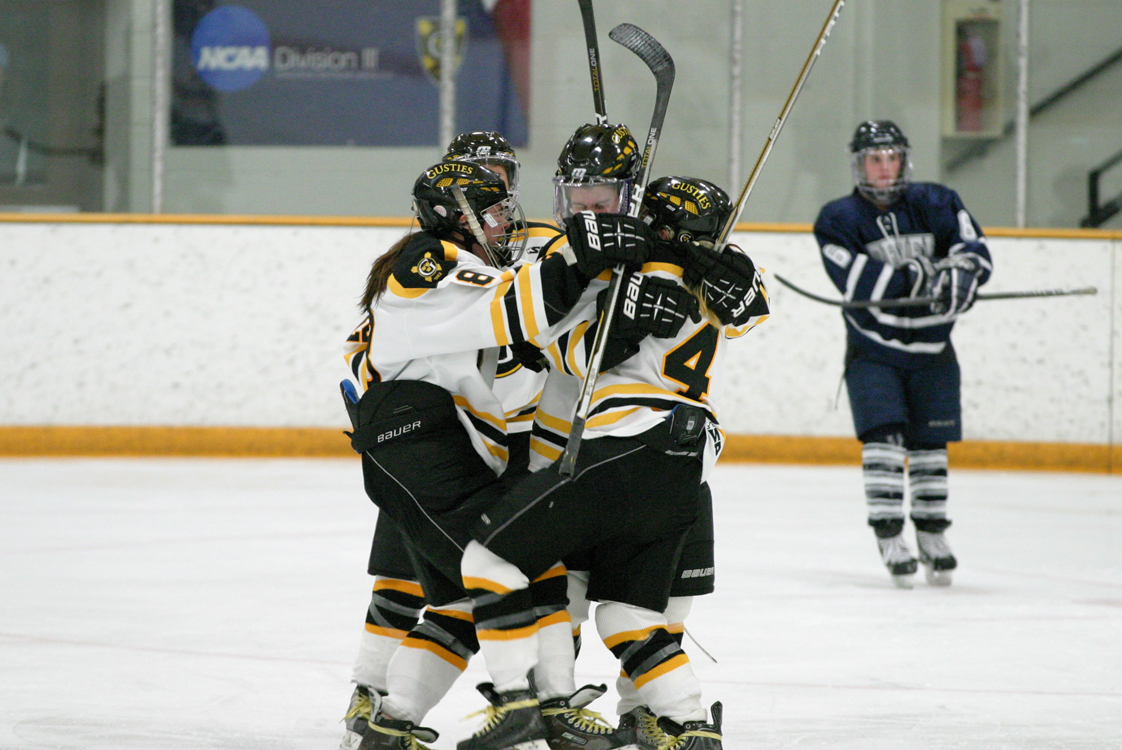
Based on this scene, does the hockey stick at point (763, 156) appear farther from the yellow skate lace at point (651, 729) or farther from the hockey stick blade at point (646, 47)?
the yellow skate lace at point (651, 729)

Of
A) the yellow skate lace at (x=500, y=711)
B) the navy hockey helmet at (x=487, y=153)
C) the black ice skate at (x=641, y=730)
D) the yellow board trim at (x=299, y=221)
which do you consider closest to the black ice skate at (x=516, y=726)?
the yellow skate lace at (x=500, y=711)

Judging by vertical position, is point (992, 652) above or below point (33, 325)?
below

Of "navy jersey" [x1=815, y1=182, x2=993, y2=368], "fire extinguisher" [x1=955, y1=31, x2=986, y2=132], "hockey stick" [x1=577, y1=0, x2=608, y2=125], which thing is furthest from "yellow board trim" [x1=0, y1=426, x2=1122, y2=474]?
"hockey stick" [x1=577, y1=0, x2=608, y2=125]

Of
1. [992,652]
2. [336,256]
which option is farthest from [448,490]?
[336,256]

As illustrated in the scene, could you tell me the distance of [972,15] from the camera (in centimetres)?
629

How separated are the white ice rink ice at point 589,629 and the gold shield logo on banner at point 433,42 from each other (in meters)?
2.24

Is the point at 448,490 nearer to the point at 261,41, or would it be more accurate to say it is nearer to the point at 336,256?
the point at 336,256

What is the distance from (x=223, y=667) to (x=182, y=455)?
3.66 meters

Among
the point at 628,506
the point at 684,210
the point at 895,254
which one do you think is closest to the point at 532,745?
the point at 628,506

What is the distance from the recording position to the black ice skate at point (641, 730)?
79.7 inches

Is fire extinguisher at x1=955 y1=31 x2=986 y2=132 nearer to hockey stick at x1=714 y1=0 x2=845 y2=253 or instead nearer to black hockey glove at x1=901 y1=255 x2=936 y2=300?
black hockey glove at x1=901 y1=255 x2=936 y2=300

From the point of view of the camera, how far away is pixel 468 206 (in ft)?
6.69

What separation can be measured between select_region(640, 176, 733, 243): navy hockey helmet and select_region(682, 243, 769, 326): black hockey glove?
5cm

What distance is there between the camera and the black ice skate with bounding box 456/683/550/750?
187 centimetres
